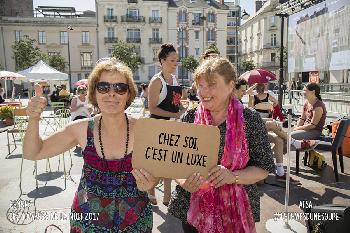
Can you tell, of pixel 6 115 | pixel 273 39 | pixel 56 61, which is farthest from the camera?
pixel 273 39

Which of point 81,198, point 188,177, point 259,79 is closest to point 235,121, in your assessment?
point 188,177

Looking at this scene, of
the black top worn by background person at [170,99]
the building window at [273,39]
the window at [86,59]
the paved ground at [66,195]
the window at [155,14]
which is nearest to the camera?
the paved ground at [66,195]

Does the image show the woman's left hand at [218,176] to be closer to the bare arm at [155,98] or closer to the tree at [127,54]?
the bare arm at [155,98]

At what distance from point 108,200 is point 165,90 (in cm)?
212

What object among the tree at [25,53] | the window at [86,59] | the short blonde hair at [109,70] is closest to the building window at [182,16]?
the window at [86,59]

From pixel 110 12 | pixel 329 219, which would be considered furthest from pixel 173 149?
pixel 110 12

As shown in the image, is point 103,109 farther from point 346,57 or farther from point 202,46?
point 202,46

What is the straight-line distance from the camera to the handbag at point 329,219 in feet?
8.04

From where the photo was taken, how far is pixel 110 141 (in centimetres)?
198

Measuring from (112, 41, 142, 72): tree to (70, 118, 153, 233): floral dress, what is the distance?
4268 cm

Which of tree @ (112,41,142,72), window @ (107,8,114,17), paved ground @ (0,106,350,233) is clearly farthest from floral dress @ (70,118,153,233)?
window @ (107,8,114,17)

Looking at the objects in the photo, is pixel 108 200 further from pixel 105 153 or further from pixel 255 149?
pixel 255 149

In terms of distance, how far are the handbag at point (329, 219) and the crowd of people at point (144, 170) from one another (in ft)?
3.22

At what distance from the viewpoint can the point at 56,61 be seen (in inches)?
1734
